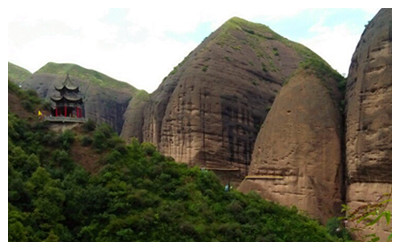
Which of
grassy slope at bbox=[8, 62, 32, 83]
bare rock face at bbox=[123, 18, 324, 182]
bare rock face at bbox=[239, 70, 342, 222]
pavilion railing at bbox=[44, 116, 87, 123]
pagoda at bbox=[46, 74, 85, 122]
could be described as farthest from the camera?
grassy slope at bbox=[8, 62, 32, 83]

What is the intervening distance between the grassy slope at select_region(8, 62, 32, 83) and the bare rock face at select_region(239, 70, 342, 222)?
47.8 meters

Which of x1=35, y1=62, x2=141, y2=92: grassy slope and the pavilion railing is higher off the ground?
x1=35, y1=62, x2=141, y2=92: grassy slope

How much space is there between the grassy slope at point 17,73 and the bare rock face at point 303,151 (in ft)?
157

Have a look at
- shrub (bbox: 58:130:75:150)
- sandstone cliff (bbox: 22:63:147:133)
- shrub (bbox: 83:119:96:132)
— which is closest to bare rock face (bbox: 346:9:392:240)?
shrub (bbox: 83:119:96:132)

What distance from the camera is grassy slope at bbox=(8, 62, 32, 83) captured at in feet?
226


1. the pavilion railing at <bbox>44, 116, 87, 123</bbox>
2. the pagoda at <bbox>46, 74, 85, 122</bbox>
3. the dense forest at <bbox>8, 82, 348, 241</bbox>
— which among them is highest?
the pagoda at <bbox>46, 74, 85, 122</bbox>

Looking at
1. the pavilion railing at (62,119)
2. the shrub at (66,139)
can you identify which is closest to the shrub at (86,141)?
the shrub at (66,139)

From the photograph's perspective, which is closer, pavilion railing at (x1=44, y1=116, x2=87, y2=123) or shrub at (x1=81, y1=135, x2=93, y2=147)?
shrub at (x1=81, y1=135, x2=93, y2=147)

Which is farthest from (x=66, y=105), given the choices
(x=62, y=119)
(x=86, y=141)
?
(x=86, y=141)

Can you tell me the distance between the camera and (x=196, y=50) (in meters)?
44.3

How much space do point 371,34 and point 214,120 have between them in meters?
13.9

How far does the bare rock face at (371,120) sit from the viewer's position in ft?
81.7

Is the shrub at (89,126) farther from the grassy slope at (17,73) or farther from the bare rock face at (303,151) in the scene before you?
the grassy slope at (17,73)

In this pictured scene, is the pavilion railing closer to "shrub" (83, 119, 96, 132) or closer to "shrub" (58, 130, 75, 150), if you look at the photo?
"shrub" (83, 119, 96, 132)
